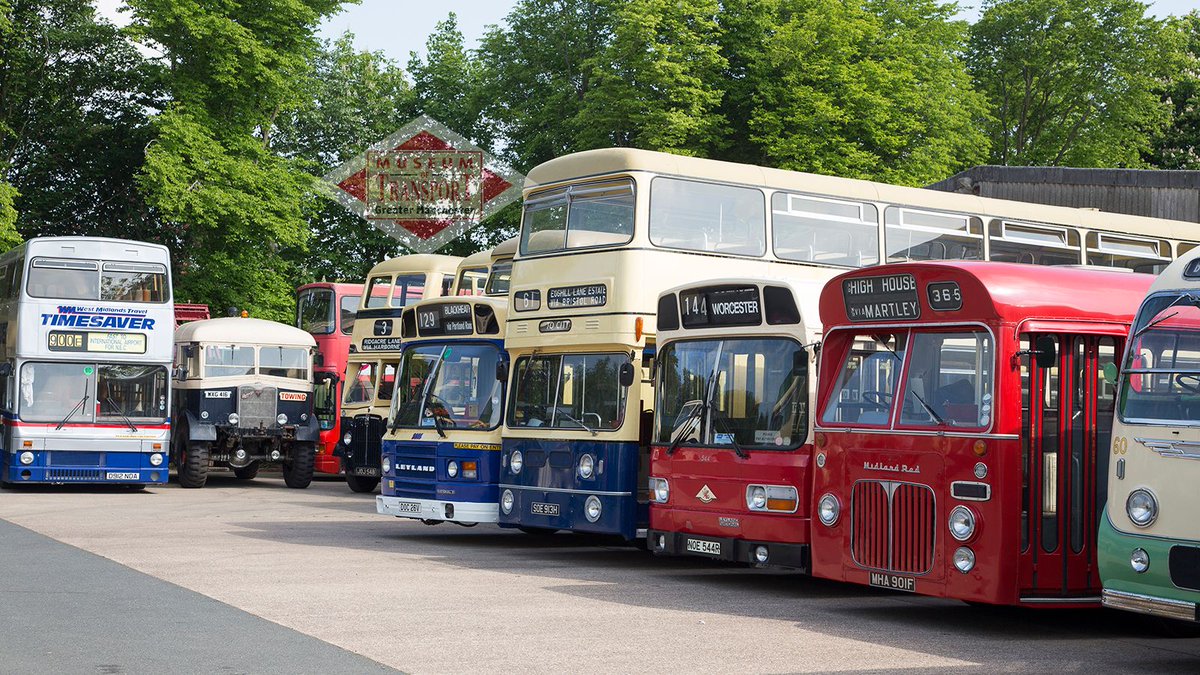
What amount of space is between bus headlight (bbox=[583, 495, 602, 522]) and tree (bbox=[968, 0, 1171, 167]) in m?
35.4

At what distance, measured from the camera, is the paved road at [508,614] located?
32.0 feet

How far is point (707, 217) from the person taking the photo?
1664 cm

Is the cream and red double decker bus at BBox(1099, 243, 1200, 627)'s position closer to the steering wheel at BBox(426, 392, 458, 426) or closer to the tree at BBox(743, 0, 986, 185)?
the steering wheel at BBox(426, 392, 458, 426)

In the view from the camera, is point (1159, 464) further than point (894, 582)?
No

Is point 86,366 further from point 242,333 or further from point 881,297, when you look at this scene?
point 881,297

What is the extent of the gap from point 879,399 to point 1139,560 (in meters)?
3.02

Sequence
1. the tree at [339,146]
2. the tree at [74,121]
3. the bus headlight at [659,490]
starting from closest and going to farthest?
the bus headlight at [659,490]
the tree at [74,121]
the tree at [339,146]

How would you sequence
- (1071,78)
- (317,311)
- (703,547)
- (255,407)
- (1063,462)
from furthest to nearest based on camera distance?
1. (1071,78)
2. (317,311)
3. (255,407)
4. (703,547)
5. (1063,462)

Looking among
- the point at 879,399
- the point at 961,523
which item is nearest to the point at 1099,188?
the point at 879,399

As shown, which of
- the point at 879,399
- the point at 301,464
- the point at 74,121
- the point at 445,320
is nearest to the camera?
the point at 879,399

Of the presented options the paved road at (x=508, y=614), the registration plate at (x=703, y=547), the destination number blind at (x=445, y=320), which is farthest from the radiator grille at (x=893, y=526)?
the destination number blind at (x=445, y=320)

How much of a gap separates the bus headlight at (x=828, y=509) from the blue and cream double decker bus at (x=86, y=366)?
18196mm

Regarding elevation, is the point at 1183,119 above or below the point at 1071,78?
below

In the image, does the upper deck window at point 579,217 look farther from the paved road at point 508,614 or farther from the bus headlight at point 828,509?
the bus headlight at point 828,509
